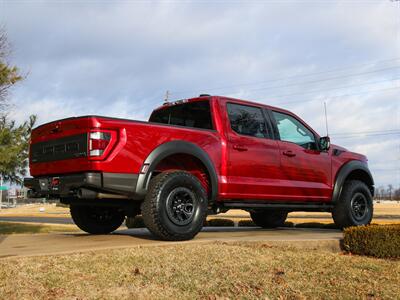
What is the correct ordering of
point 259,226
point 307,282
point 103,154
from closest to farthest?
1. point 307,282
2. point 103,154
3. point 259,226

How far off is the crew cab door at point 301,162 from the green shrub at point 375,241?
1.28 metres

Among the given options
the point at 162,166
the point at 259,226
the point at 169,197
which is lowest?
the point at 259,226

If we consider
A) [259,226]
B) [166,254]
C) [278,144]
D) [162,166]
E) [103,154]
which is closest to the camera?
[166,254]

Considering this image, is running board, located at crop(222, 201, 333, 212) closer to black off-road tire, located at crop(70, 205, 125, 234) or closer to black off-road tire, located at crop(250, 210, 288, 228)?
black off-road tire, located at crop(250, 210, 288, 228)

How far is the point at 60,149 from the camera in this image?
5.87 metres

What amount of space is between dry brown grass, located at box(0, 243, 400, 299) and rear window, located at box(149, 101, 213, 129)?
88.5 inches

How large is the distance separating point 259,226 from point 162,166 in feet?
15.0

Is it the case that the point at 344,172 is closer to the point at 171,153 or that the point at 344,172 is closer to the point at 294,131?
the point at 294,131

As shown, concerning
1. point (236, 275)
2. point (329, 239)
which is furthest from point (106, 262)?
point (329, 239)

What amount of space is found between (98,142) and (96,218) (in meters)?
2.52

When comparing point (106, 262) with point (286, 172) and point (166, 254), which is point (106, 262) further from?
point (286, 172)

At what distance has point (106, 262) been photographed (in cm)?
455

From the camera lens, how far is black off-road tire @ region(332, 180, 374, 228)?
808 cm

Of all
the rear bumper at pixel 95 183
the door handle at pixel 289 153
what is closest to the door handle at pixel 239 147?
the door handle at pixel 289 153
